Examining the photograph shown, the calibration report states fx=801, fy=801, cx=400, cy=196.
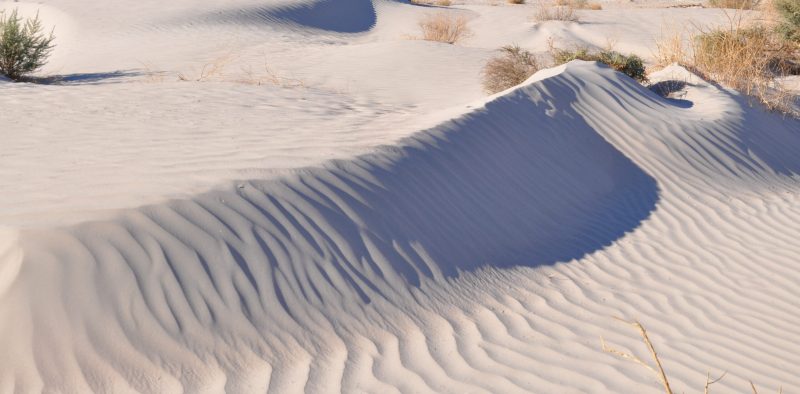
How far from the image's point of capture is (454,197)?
621cm

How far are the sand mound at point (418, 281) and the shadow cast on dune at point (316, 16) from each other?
14817mm

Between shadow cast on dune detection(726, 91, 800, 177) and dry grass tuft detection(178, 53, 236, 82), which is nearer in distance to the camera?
shadow cast on dune detection(726, 91, 800, 177)

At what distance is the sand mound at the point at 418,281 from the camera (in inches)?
151

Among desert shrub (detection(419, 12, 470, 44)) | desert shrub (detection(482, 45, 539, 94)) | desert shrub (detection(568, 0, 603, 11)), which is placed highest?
desert shrub (detection(568, 0, 603, 11))

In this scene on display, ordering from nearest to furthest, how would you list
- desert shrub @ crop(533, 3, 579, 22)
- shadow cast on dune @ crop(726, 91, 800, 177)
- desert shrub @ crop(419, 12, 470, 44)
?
shadow cast on dune @ crop(726, 91, 800, 177) → desert shrub @ crop(419, 12, 470, 44) → desert shrub @ crop(533, 3, 579, 22)

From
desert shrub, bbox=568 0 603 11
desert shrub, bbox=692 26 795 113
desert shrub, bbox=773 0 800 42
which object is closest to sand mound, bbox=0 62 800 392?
desert shrub, bbox=692 26 795 113

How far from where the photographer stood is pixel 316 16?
22.8m

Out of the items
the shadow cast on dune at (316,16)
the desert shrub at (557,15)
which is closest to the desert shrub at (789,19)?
the desert shrub at (557,15)

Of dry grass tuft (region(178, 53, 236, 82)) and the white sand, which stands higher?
dry grass tuft (region(178, 53, 236, 82))

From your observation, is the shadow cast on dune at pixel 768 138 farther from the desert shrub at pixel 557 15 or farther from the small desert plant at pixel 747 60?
the desert shrub at pixel 557 15

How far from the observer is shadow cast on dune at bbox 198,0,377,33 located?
21359 millimetres

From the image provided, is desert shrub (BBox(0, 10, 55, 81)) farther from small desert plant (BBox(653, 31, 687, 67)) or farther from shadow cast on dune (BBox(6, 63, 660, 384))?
small desert plant (BBox(653, 31, 687, 67))

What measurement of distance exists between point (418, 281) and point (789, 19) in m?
12.6

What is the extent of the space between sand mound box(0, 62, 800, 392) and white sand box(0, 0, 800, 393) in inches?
0.6
